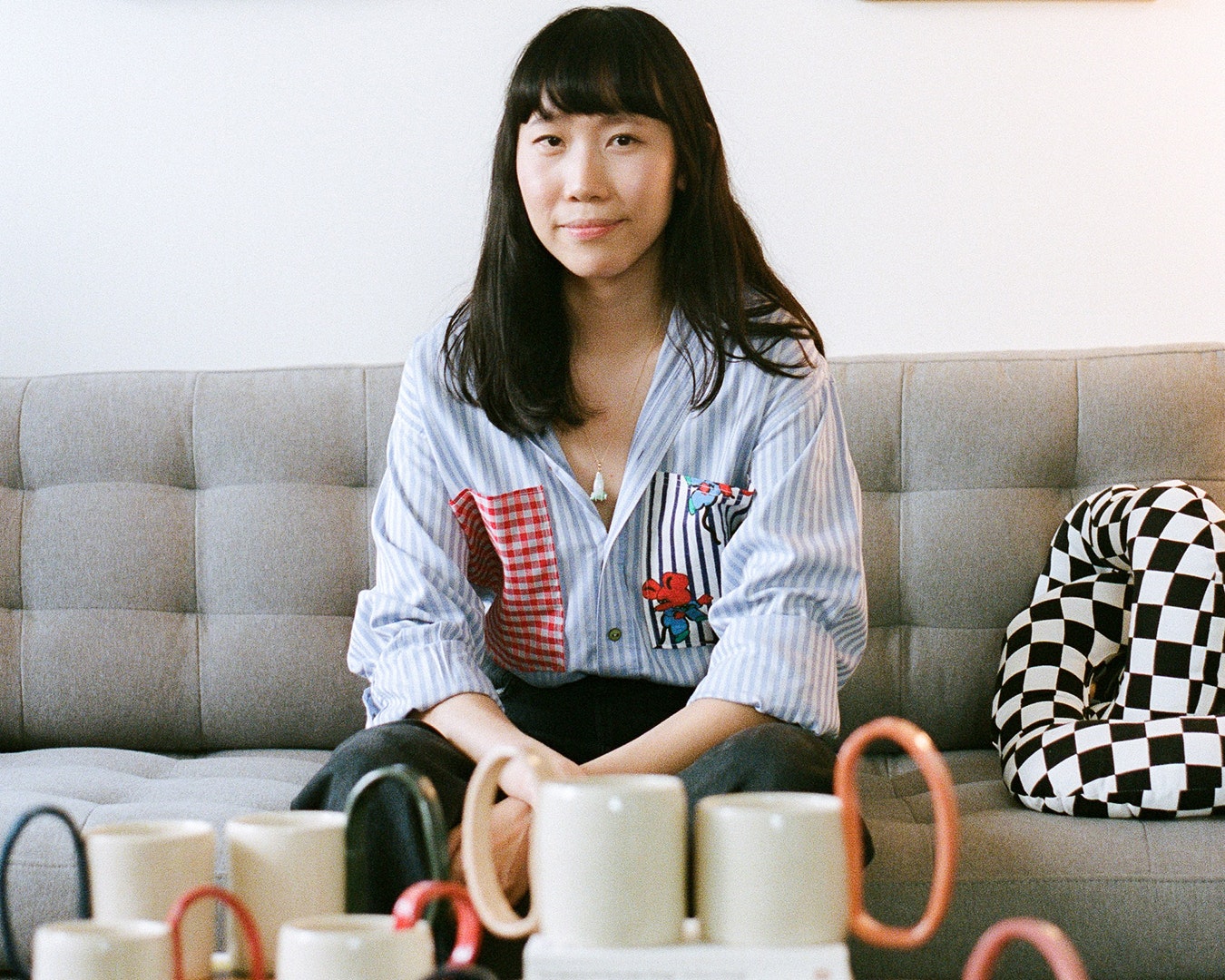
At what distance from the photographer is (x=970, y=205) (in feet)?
6.40

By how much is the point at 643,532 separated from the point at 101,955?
2.55ft

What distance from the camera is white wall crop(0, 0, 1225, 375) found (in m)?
1.94

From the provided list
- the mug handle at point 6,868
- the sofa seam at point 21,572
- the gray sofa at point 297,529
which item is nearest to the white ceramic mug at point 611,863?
the mug handle at point 6,868

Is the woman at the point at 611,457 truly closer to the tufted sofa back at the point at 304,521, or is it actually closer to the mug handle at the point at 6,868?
the tufted sofa back at the point at 304,521

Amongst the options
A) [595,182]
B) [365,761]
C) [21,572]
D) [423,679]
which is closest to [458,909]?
[365,761]

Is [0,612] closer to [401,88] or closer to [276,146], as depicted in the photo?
[276,146]

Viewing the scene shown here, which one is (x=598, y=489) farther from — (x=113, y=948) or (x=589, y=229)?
(x=113, y=948)

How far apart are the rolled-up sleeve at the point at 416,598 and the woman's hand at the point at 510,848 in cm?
19

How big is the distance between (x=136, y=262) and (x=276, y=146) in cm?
28

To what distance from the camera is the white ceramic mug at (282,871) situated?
25.4 inches

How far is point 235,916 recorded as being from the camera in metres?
0.64

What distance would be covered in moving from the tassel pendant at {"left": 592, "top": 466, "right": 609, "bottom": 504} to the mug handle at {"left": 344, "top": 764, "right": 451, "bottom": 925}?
67 centimetres

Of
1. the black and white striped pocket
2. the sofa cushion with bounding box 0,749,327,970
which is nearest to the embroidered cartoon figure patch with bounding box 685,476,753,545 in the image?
the black and white striped pocket

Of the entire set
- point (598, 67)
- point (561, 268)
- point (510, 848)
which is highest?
point (598, 67)
